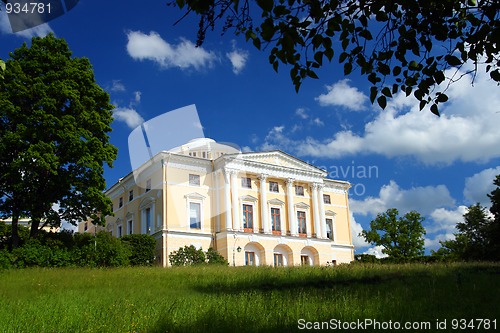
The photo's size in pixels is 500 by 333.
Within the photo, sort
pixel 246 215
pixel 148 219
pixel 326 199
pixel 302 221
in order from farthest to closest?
pixel 326 199 < pixel 302 221 < pixel 246 215 < pixel 148 219

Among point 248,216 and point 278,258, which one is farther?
point 278,258

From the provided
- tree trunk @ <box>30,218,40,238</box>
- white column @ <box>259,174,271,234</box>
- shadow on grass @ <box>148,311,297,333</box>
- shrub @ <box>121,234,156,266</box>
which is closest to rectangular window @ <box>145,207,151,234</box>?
shrub @ <box>121,234,156,266</box>

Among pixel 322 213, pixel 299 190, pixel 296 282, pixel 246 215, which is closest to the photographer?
pixel 296 282

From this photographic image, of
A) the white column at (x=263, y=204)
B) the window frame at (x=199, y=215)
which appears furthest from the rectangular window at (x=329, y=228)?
the window frame at (x=199, y=215)

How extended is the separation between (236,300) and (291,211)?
36.4 meters

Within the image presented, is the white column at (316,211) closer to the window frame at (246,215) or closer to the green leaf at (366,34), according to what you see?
the window frame at (246,215)

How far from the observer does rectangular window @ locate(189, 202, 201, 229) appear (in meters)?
43.7

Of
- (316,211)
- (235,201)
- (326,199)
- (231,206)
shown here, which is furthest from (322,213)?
(231,206)

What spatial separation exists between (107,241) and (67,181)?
4.12 m

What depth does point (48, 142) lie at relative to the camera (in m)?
27.3

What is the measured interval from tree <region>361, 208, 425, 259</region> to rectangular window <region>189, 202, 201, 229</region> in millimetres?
20004

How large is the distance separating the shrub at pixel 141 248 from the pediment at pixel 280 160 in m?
13.2

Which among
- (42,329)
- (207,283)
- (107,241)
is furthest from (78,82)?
(42,329)

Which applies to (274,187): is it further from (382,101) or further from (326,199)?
(382,101)
